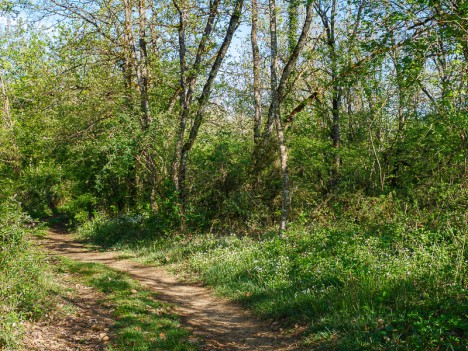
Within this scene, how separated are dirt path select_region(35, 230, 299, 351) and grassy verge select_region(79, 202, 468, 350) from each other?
1.03 feet

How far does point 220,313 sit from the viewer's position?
26.0 ft

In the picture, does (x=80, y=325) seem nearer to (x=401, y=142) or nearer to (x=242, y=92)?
(x=401, y=142)

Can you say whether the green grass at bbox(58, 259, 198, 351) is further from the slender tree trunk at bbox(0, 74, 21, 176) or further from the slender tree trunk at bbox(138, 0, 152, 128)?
the slender tree trunk at bbox(0, 74, 21, 176)

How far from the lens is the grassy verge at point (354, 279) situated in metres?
5.01

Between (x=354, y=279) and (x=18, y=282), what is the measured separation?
5247 millimetres

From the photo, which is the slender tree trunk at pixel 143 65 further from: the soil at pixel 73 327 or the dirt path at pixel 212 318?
the soil at pixel 73 327

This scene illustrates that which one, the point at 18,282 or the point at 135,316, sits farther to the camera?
the point at 135,316

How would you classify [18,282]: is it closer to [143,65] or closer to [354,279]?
[354,279]

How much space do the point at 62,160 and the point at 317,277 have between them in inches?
651

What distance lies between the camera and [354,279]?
21.9ft

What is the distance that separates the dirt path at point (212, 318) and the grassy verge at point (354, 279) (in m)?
0.31

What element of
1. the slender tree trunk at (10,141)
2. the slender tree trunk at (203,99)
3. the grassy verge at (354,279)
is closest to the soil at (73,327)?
the grassy verge at (354,279)

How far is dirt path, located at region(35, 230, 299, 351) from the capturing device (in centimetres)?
Answer: 633

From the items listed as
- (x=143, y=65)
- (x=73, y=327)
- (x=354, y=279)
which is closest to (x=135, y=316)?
(x=73, y=327)
